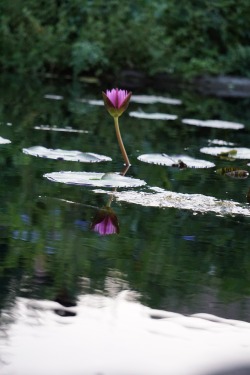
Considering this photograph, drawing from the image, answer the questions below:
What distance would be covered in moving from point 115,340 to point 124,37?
20.5ft

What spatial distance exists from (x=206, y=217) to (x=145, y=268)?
491mm

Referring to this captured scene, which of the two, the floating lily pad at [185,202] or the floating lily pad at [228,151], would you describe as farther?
the floating lily pad at [228,151]

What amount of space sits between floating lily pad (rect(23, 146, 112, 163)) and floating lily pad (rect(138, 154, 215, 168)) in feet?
0.43

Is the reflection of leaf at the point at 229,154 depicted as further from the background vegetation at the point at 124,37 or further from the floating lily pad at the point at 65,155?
the background vegetation at the point at 124,37

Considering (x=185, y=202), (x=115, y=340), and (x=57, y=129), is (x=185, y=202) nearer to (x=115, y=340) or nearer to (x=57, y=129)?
(x=115, y=340)

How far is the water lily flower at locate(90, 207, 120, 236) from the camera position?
5.52 ft

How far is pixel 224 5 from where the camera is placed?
25.4ft

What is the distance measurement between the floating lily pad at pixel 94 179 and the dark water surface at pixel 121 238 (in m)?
0.03

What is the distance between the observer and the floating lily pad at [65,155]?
101 inches

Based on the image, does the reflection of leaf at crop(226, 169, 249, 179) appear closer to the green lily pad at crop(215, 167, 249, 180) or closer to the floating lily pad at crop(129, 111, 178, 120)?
the green lily pad at crop(215, 167, 249, 180)

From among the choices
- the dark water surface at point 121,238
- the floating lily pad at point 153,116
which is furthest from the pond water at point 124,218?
the floating lily pad at point 153,116

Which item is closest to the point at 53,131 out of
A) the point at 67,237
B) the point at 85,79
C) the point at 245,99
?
the point at 67,237

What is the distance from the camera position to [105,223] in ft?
5.71

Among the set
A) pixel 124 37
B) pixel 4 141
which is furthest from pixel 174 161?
pixel 124 37
